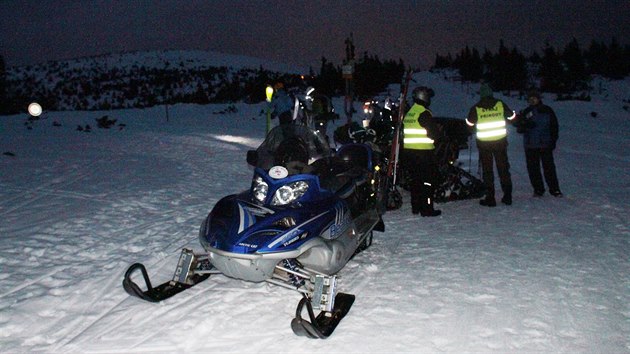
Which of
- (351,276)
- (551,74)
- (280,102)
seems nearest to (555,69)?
(551,74)

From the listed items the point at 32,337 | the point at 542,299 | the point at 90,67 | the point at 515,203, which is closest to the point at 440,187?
the point at 515,203

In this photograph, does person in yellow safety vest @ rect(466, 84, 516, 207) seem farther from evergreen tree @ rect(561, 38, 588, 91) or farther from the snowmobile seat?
evergreen tree @ rect(561, 38, 588, 91)

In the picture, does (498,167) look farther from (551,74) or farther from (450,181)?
(551,74)

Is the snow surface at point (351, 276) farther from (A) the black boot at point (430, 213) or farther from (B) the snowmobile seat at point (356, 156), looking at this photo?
(B) the snowmobile seat at point (356, 156)

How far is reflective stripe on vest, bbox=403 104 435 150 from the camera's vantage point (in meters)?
6.96

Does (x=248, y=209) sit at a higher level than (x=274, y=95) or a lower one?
lower

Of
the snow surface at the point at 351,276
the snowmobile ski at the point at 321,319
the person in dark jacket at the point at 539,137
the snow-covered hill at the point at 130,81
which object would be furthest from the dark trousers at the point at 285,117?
the snow-covered hill at the point at 130,81

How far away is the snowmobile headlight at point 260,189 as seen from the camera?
14.7 feet

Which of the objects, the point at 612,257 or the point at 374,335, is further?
the point at 612,257

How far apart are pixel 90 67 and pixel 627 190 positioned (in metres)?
63.0

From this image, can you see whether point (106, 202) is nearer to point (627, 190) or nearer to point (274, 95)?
point (274, 95)

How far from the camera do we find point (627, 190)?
835 cm

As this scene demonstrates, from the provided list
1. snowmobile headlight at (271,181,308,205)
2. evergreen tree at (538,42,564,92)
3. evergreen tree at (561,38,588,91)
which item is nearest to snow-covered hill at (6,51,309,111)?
evergreen tree at (538,42,564,92)

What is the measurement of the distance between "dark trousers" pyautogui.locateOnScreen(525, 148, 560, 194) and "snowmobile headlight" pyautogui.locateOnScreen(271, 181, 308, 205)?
5153 millimetres
